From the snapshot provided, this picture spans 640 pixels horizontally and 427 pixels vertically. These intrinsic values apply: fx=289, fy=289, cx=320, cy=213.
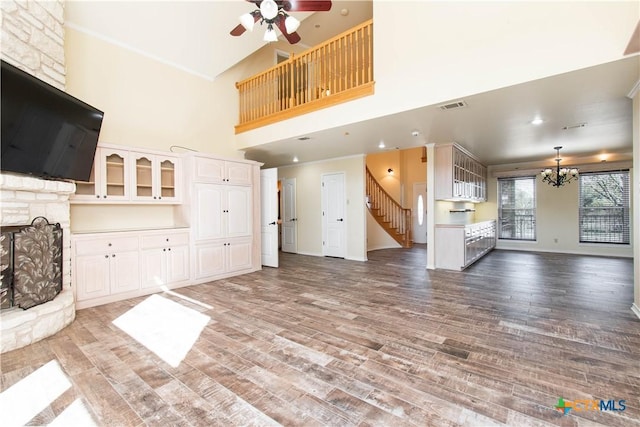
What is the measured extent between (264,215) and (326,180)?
2.10m

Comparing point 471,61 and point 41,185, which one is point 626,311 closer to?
point 471,61

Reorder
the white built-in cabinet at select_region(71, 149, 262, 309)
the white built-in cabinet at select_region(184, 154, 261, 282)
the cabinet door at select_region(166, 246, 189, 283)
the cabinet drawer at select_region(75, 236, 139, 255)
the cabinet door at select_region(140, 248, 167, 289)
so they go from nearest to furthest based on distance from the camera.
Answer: the cabinet drawer at select_region(75, 236, 139, 255) < the white built-in cabinet at select_region(71, 149, 262, 309) < the cabinet door at select_region(140, 248, 167, 289) < the cabinet door at select_region(166, 246, 189, 283) < the white built-in cabinet at select_region(184, 154, 261, 282)

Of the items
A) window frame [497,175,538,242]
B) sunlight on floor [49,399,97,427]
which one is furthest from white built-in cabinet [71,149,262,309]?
window frame [497,175,538,242]

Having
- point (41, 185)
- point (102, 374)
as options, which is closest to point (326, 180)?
point (41, 185)

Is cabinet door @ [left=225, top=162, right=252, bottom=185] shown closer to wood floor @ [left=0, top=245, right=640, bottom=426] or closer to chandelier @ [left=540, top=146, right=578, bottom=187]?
wood floor @ [left=0, top=245, right=640, bottom=426]

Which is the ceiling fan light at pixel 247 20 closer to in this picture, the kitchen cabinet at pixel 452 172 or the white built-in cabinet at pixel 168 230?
the white built-in cabinet at pixel 168 230

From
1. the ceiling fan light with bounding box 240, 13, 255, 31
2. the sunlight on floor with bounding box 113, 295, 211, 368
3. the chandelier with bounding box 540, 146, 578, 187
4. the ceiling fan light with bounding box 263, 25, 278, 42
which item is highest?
the ceiling fan light with bounding box 240, 13, 255, 31

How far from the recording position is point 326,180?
7449mm

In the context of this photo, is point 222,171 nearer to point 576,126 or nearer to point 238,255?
point 238,255

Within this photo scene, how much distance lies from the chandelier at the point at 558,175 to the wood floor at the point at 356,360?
13.1 ft

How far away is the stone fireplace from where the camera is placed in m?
2.58

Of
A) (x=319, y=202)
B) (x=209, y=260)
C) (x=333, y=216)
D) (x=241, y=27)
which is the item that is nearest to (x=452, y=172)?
(x=333, y=216)

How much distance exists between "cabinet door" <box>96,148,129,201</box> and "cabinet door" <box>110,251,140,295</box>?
32.0 inches

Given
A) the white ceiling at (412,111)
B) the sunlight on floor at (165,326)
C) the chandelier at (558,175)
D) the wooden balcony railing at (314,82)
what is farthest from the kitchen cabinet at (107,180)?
the chandelier at (558,175)
